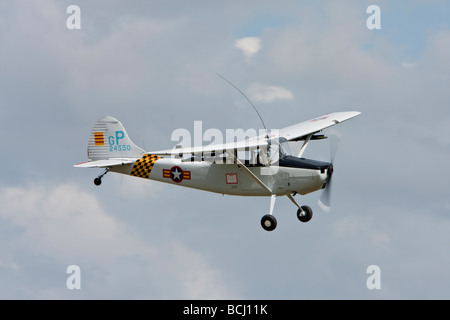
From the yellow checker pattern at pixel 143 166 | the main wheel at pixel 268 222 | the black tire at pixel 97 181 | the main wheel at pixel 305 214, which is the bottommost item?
the main wheel at pixel 268 222

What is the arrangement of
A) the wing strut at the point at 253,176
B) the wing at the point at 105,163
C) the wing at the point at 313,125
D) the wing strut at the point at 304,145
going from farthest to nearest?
the wing at the point at 105,163, the wing at the point at 313,125, the wing strut at the point at 304,145, the wing strut at the point at 253,176

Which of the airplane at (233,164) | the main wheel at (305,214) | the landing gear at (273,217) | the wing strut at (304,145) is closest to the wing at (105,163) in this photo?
the airplane at (233,164)

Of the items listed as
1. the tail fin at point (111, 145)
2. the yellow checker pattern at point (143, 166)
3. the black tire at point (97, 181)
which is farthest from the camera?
the tail fin at point (111, 145)

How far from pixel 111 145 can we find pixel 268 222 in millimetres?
6032

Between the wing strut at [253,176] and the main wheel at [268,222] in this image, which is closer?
the main wheel at [268,222]

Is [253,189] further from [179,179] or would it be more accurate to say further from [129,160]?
[129,160]

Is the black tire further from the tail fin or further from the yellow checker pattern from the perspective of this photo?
the yellow checker pattern

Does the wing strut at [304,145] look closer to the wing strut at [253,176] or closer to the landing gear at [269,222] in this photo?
the wing strut at [253,176]

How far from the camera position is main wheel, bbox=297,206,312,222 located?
24.5 meters

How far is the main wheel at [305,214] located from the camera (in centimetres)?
2445

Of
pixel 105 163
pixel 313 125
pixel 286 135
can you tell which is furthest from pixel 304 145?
pixel 105 163

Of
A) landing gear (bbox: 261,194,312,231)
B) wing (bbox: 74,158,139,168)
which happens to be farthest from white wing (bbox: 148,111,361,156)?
wing (bbox: 74,158,139,168)

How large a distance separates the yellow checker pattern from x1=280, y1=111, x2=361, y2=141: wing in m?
4.12

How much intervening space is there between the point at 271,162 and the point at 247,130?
5.54 ft
